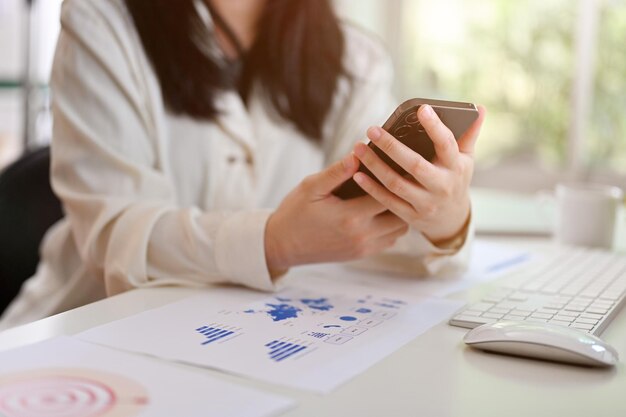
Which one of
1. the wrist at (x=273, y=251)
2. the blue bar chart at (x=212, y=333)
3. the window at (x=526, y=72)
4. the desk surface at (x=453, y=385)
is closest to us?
the desk surface at (x=453, y=385)

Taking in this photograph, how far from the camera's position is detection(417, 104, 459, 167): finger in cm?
73

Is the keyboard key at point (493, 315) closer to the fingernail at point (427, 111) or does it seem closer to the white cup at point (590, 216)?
the fingernail at point (427, 111)

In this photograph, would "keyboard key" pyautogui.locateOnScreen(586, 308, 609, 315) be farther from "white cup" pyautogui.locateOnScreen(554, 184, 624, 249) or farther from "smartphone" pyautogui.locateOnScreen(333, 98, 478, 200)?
"white cup" pyautogui.locateOnScreen(554, 184, 624, 249)

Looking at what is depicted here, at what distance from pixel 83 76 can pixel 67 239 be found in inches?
10.4

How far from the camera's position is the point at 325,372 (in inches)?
23.5

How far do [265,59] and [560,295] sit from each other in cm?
63

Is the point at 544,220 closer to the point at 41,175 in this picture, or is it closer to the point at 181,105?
the point at 181,105

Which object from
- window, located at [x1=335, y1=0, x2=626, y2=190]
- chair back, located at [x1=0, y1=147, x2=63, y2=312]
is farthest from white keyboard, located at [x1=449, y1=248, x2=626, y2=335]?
window, located at [x1=335, y1=0, x2=626, y2=190]

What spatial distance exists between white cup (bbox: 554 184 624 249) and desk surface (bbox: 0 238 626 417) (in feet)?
1.82

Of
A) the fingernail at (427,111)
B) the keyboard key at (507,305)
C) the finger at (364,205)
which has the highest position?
the fingernail at (427,111)

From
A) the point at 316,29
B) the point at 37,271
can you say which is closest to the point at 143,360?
the point at 37,271

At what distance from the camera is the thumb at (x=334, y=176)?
786mm

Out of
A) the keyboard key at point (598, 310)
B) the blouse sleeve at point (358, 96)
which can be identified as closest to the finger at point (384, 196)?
the keyboard key at point (598, 310)

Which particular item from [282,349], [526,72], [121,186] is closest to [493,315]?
[282,349]
